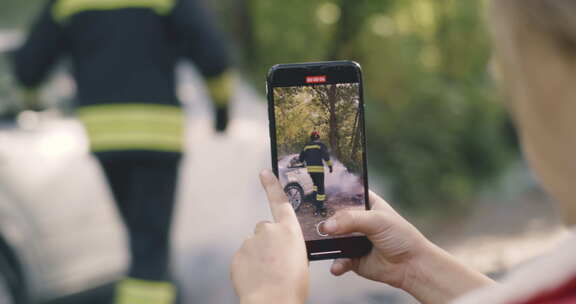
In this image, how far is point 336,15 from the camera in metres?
8.70

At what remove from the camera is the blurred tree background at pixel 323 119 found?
1.86m

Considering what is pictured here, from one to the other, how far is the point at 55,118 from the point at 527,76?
12.4ft

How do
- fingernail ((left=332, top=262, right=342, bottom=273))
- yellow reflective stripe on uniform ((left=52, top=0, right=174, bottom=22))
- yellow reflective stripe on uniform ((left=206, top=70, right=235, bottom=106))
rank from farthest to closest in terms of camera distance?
yellow reflective stripe on uniform ((left=206, top=70, right=235, bottom=106)) < yellow reflective stripe on uniform ((left=52, top=0, right=174, bottom=22)) < fingernail ((left=332, top=262, right=342, bottom=273))

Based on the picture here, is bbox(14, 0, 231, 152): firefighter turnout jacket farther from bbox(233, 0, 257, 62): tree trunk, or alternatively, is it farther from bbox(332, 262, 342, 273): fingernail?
bbox(233, 0, 257, 62): tree trunk

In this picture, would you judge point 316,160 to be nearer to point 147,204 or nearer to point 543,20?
point 543,20

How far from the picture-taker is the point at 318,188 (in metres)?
1.86

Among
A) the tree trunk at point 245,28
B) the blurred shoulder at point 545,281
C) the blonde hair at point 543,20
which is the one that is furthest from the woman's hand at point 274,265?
the tree trunk at point 245,28

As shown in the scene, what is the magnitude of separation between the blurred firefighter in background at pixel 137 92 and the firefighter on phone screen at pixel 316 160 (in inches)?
68.1

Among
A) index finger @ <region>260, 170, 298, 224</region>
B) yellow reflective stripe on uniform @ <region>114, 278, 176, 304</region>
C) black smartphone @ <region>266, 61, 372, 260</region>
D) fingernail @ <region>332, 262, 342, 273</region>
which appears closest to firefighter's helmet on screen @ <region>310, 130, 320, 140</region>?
black smartphone @ <region>266, 61, 372, 260</region>

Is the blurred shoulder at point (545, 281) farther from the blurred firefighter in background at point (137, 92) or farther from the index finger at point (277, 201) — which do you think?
the blurred firefighter in background at point (137, 92)

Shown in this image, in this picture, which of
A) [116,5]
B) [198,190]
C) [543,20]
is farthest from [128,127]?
[543,20]

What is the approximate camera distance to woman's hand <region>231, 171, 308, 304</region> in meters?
1.51

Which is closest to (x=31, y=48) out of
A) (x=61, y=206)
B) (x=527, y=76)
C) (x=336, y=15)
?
(x=61, y=206)

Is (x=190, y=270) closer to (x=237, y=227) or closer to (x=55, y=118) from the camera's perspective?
(x=237, y=227)
